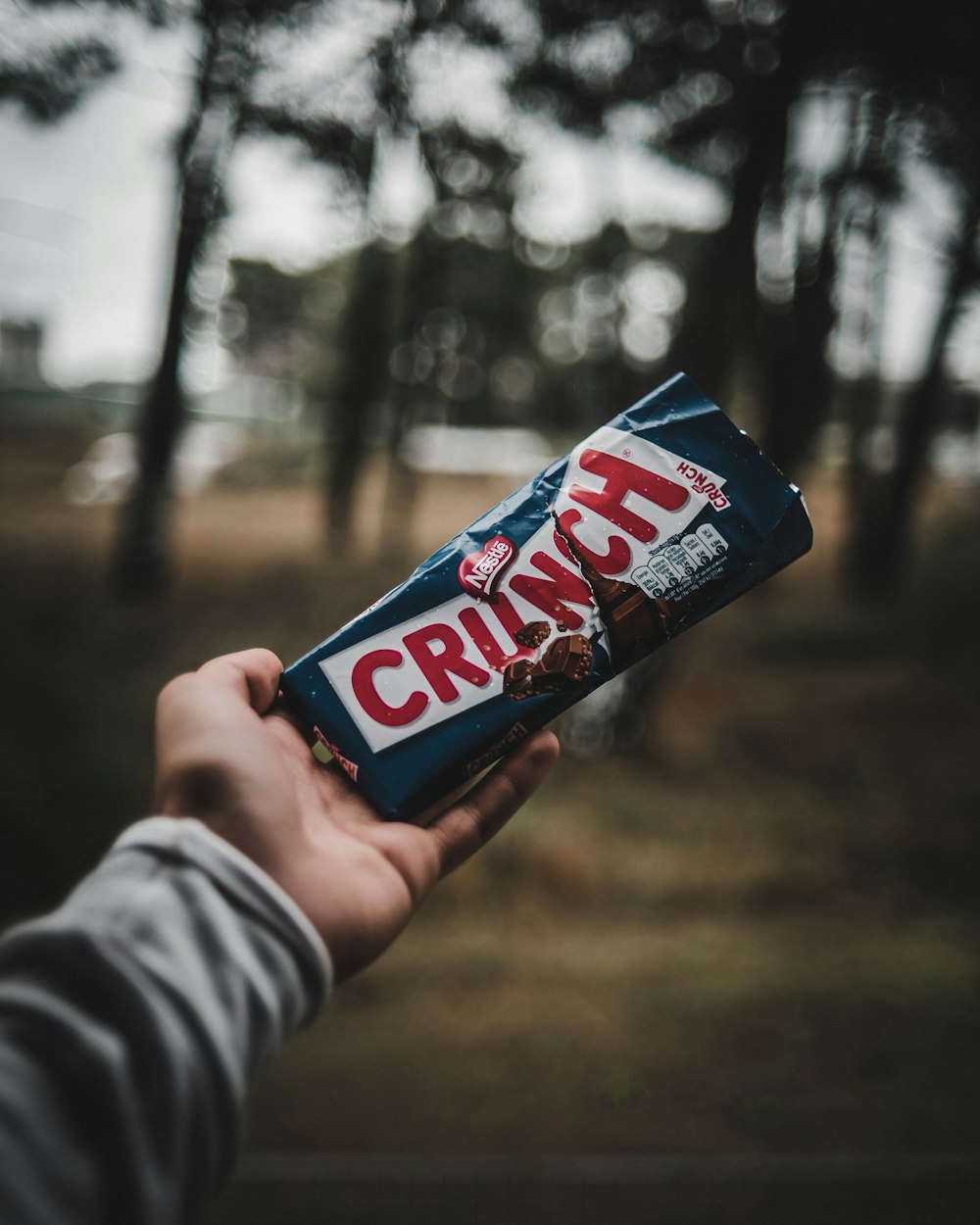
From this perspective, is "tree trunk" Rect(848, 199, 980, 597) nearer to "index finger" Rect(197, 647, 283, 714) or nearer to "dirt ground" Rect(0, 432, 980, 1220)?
"dirt ground" Rect(0, 432, 980, 1220)

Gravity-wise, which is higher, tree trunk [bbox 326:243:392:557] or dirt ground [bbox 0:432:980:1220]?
tree trunk [bbox 326:243:392:557]

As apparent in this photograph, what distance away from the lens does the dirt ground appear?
92.4 inches

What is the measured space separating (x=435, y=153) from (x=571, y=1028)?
17.7 ft

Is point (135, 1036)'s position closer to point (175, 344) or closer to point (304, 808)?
point (304, 808)

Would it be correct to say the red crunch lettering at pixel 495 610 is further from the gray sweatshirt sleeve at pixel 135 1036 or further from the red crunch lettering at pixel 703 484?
the gray sweatshirt sleeve at pixel 135 1036

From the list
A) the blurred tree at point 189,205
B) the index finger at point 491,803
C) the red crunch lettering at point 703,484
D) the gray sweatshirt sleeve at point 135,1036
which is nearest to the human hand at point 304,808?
the index finger at point 491,803

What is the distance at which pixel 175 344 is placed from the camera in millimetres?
6062

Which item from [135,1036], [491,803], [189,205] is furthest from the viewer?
[189,205]

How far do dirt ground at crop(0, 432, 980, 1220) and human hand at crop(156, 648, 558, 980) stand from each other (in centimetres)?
140

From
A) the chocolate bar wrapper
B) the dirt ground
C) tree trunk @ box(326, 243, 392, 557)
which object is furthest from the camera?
tree trunk @ box(326, 243, 392, 557)

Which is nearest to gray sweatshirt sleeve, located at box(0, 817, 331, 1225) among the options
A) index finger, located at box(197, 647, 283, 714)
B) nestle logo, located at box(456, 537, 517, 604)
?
index finger, located at box(197, 647, 283, 714)

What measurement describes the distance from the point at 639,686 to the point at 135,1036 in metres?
4.18

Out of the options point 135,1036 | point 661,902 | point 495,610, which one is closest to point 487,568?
point 495,610

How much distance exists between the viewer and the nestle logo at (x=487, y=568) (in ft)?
4.11
